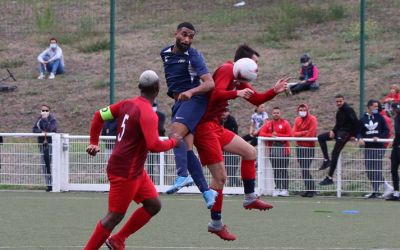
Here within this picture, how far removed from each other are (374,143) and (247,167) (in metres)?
7.71

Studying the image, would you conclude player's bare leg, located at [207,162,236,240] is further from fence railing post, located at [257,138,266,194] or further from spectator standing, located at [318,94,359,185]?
fence railing post, located at [257,138,266,194]

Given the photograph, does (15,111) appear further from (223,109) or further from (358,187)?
(223,109)

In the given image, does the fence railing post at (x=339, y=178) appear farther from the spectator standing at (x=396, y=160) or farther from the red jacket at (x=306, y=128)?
the spectator standing at (x=396, y=160)

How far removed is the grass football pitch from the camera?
39.0ft

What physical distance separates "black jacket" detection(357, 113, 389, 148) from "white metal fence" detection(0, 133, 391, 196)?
0.94ft

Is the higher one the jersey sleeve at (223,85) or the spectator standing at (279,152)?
the jersey sleeve at (223,85)

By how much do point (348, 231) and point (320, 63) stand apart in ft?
Answer: 50.3

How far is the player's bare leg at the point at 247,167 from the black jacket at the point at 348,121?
758cm

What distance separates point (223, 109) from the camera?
38.6 ft

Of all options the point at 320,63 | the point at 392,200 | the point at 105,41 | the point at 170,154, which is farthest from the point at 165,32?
the point at 392,200

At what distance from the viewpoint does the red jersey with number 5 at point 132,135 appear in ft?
31.8

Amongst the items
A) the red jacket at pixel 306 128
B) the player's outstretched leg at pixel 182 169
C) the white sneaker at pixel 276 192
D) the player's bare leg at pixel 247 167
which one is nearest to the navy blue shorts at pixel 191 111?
the player's outstretched leg at pixel 182 169

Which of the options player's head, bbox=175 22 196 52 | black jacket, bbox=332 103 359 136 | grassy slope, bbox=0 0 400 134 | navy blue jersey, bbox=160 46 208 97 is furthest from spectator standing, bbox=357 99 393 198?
player's head, bbox=175 22 196 52

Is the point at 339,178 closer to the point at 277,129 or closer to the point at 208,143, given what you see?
the point at 277,129
